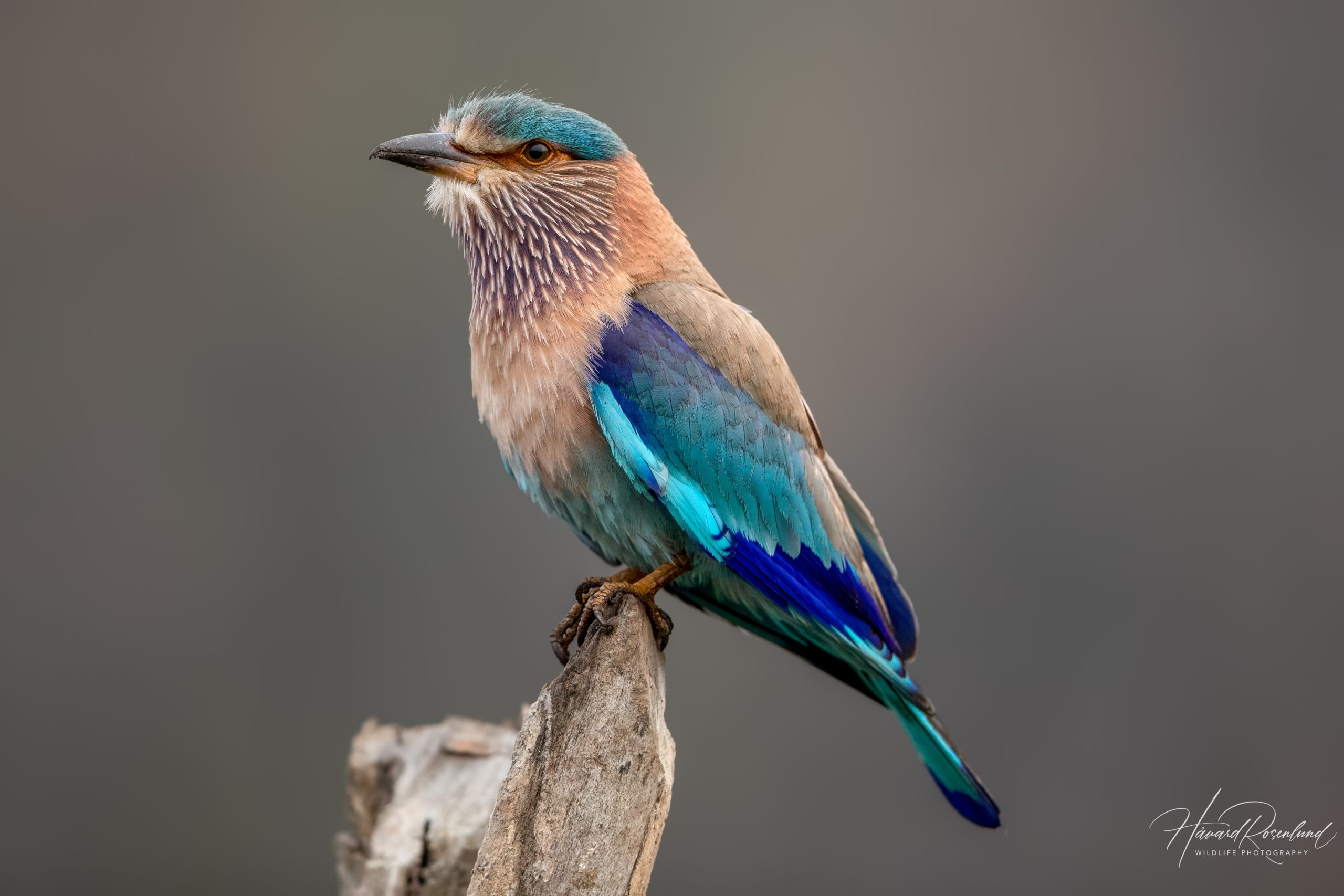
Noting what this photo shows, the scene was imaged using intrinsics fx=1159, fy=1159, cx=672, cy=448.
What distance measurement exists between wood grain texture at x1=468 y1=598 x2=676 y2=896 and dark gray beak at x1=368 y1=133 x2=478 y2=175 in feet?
3.44

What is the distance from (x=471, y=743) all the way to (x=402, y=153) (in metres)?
1.37

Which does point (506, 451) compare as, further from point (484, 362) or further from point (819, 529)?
point (819, 529)

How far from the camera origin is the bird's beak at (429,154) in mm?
2381

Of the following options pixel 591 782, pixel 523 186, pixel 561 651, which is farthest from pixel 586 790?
pixel 523 186

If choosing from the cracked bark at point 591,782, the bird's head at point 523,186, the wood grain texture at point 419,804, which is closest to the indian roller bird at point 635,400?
the bird's head at point 523,186

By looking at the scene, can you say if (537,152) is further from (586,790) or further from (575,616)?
(586,790)

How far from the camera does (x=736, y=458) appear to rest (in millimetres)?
2283

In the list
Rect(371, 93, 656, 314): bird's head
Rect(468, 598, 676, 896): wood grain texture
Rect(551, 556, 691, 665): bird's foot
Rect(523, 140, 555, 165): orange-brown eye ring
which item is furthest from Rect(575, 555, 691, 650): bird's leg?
Rect(523, 140, 555, 165): orange-brown eye ring

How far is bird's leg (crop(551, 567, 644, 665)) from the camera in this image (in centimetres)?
230

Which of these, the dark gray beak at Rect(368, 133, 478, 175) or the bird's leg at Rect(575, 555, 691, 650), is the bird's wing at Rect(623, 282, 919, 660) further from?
the dark gray beak at Rect(368, 133, 478, 175)

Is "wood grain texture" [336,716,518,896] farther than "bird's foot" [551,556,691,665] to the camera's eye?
Yes

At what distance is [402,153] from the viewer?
2.38 m

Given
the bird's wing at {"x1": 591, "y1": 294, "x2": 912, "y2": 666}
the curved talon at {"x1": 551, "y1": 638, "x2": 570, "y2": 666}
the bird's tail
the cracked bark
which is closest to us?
the cracked bark

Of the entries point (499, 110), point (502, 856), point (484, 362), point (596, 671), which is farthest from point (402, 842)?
point (499, 110)
